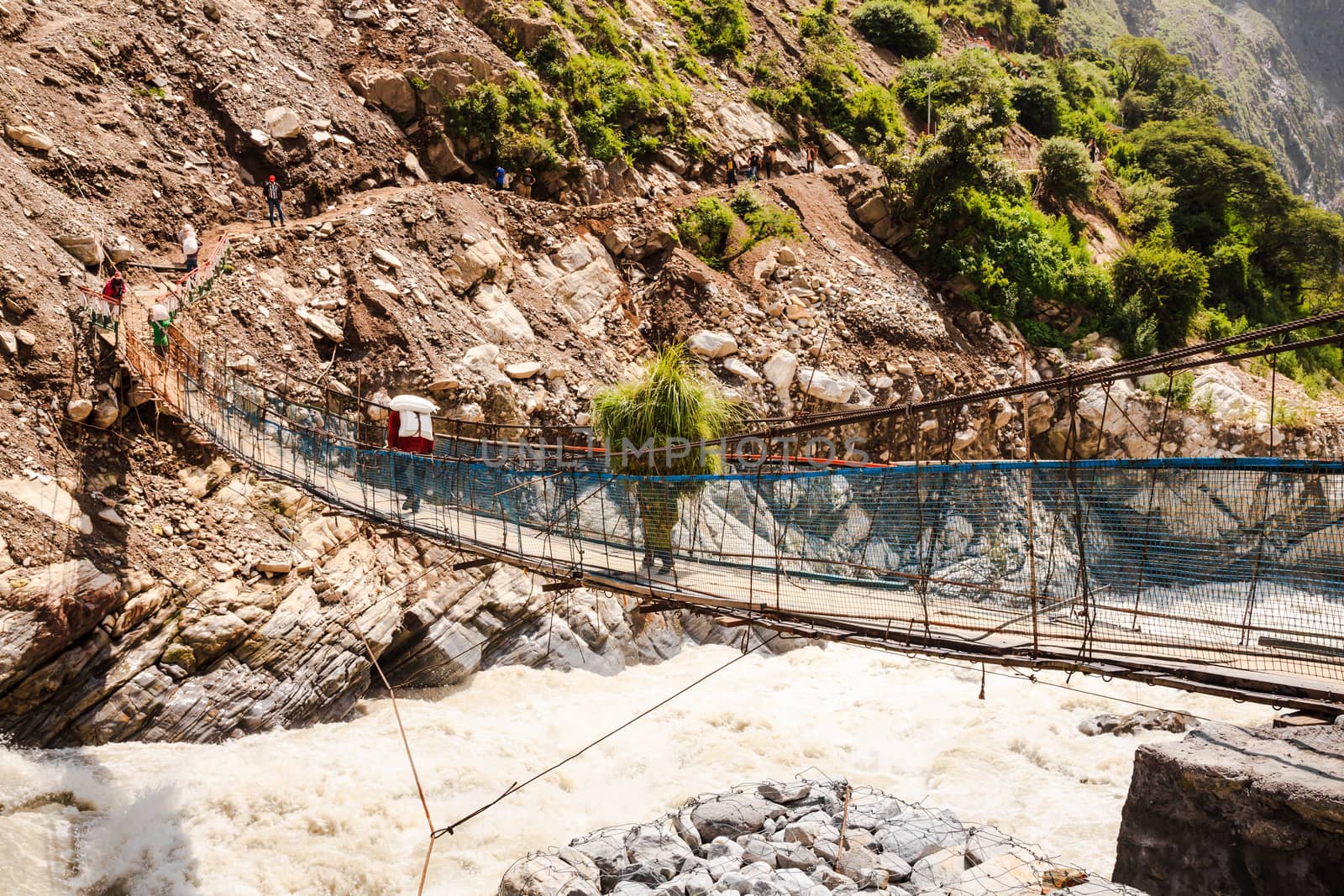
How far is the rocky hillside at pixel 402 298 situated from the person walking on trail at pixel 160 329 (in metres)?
0.17

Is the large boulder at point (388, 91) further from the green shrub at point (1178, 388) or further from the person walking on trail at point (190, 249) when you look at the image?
the green shrub at point (1178, 388)

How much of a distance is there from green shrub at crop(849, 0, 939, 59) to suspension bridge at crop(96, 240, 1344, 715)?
20.1m

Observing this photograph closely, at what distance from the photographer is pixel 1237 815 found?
468 centimetres

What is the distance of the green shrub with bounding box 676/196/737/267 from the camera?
1619cm

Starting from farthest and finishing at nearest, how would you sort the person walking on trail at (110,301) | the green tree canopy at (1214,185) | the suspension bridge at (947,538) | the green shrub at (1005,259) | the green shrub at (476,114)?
the green tree canopy at (1214,185)
the green shrub at (1005,259)
the green shrub at (476,114)
the person walking on trail at (110,301)
the suspension bridge at (947,538)

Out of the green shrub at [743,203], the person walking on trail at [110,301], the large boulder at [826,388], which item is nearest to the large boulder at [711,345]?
the large boulder at [826,388]

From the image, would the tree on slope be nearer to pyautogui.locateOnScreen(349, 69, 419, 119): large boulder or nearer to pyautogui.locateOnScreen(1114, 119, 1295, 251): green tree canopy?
pyautogui.locateOnScreen(349, 69, 419, 119): large boulder

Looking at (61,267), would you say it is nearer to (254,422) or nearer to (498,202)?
(254,422)

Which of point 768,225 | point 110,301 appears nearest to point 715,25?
point 768,225

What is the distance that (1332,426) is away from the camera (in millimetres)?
18031

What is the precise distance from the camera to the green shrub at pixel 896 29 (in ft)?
81.5

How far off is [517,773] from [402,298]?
23.8 ft

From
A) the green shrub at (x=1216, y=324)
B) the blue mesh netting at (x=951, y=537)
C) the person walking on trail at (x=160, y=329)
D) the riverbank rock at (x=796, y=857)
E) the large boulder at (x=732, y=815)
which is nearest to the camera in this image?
the blue mesh netting at (x=951, y=537)

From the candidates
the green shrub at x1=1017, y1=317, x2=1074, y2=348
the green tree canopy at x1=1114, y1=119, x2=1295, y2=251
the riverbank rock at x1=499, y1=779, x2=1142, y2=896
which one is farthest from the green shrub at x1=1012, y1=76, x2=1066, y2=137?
the riverbank rock at x1=499, y1=779, x2=1142, y2=896
